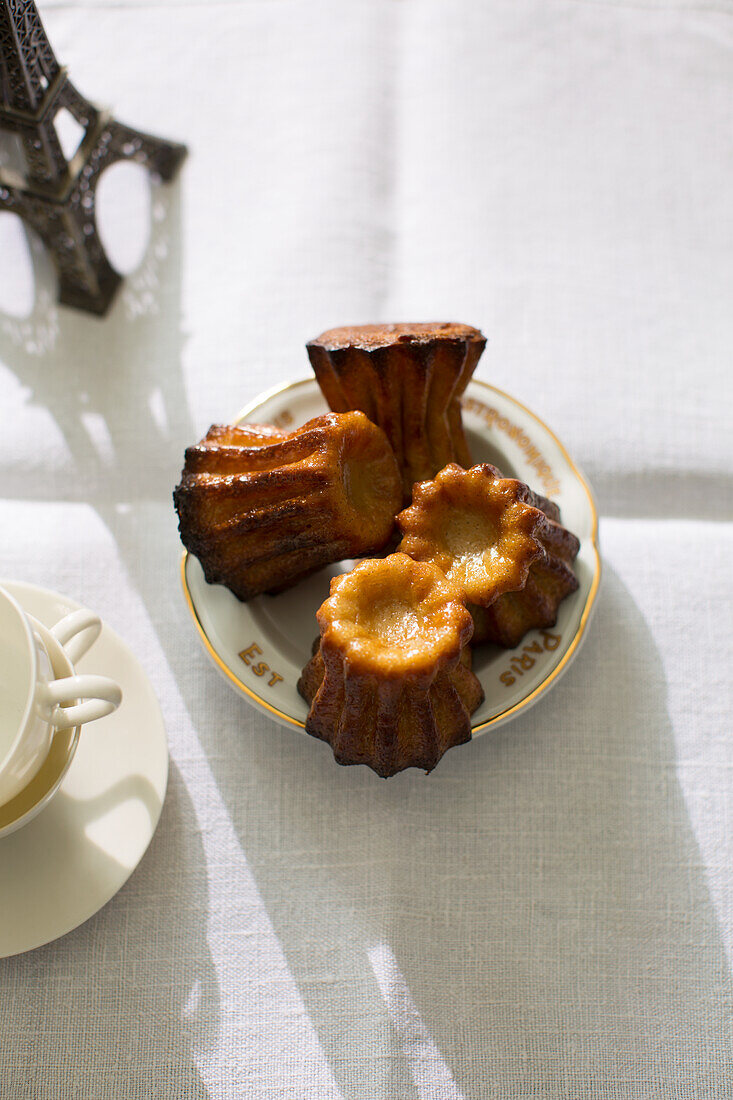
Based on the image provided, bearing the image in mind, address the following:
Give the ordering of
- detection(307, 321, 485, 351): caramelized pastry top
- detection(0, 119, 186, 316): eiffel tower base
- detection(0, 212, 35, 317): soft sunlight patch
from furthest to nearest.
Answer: detection(0, 212, 35, 317): soft sunlight patch, detection(0, 119, 186, 316): eiffel tower base, detection(307, 321, 485, 351): caramelized pastry top

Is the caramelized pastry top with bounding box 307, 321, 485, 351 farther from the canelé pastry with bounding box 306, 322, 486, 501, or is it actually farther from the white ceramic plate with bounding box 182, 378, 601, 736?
the white ceramic plate with bounding box 182, 378, 601, 736

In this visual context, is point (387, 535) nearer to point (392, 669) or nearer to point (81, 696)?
point (392, 669)

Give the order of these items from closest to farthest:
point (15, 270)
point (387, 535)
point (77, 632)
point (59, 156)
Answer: point (77, 632)
point (387, 535)
point (59, 156)
point (15, 270)

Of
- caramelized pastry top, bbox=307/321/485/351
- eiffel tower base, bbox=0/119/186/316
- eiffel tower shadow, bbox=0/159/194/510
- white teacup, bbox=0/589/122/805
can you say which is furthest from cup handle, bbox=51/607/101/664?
eiffel tower base, bbox=0/119/186/316

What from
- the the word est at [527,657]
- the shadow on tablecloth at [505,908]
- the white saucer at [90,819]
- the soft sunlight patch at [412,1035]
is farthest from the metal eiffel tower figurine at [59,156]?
the soft sunlight patch at [412,1035]

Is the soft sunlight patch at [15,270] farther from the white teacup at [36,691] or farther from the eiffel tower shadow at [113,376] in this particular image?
the white teacup at [36,691]

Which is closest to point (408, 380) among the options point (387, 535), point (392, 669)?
point (387, 535)

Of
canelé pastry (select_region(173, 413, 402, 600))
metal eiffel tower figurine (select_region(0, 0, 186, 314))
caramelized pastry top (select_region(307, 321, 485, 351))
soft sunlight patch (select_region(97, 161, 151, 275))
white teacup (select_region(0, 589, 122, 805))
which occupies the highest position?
metal eiffel tower figurine (select_region(0, 0, 186, 314))
